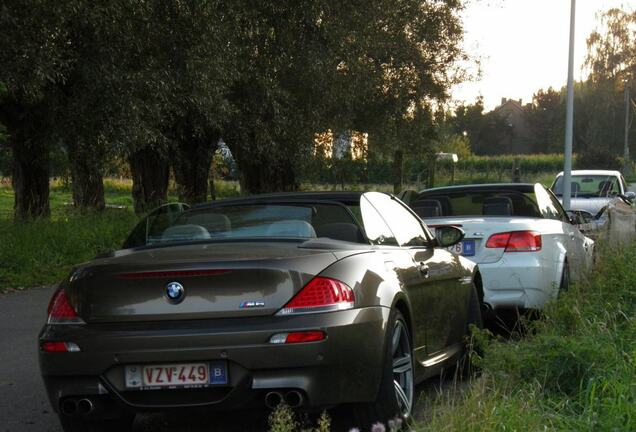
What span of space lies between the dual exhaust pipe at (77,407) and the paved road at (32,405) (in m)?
0.94

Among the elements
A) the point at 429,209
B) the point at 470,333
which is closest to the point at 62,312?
the point at 470,333

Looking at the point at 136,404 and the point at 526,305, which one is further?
the point at 526,305

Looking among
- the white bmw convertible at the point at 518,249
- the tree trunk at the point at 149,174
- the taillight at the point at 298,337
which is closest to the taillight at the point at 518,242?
the white bmw convertible at the point at 518,249

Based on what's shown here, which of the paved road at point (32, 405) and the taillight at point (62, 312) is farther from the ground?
the taillight at point (62, 312)

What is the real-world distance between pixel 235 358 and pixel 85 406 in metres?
0.83

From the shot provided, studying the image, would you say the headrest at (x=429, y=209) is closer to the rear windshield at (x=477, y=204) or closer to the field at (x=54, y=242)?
the rear windshield at (x=477, y=204)

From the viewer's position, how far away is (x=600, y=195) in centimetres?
2161

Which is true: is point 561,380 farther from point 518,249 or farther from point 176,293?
point 518,249

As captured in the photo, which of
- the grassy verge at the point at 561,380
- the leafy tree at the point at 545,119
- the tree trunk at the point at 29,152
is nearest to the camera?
the grassy verge at the point at 561,380

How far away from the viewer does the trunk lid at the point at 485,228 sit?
29.6ft

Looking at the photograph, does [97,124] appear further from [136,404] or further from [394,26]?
[136,404]

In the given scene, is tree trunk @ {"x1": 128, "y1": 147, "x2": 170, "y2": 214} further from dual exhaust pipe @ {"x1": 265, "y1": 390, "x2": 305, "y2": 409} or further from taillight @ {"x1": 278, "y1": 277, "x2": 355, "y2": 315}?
dual exhaust pipe @ {"x1": 265, "y1": 390, "x2": 305, "y2": 409}

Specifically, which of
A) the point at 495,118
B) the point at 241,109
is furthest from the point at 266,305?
the point at 495,118

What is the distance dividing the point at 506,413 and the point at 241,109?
17089mm
